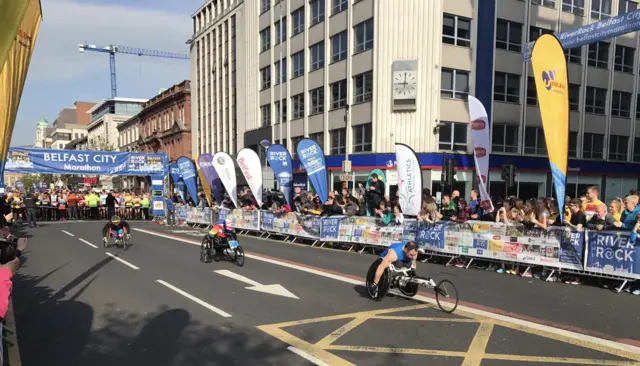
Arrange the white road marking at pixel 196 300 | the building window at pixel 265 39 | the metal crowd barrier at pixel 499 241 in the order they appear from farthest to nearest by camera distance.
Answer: the building window at pixel 265 39, the metal crowd barrier at pixel 499 241, the white road marking at pixel 196 300

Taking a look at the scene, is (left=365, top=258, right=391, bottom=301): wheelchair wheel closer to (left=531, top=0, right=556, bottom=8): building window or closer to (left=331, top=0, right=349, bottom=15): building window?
(left=331, top=0, right=349, bottom=15): building window

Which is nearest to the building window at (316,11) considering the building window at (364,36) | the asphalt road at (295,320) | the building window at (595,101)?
the building window at (364,36)

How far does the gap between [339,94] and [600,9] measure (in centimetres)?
2007

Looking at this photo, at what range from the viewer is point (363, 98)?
3025cm

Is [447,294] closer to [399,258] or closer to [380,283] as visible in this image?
[399,258]

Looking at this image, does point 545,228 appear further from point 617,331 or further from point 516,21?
point 516,21

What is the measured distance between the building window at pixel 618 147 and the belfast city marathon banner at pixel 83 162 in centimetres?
3182

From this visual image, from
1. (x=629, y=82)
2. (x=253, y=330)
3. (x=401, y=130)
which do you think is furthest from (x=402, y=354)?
(x=629, y=82)

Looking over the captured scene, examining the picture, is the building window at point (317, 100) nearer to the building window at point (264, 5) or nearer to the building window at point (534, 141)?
the building window at point (264, 5)

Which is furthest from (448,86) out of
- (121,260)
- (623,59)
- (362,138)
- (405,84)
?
(121,260)

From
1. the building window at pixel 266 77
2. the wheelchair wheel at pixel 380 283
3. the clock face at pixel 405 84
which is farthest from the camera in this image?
the building window at pixel 266 77

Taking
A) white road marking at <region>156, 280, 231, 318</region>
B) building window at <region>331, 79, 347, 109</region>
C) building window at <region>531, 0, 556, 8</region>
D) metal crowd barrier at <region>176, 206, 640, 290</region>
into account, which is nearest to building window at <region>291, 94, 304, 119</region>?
building window at <region>331, 79, 347, 109</region>

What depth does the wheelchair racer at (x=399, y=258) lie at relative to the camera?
7312 millimetres

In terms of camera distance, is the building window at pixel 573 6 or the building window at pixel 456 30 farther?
the building window at pixel 573 6
